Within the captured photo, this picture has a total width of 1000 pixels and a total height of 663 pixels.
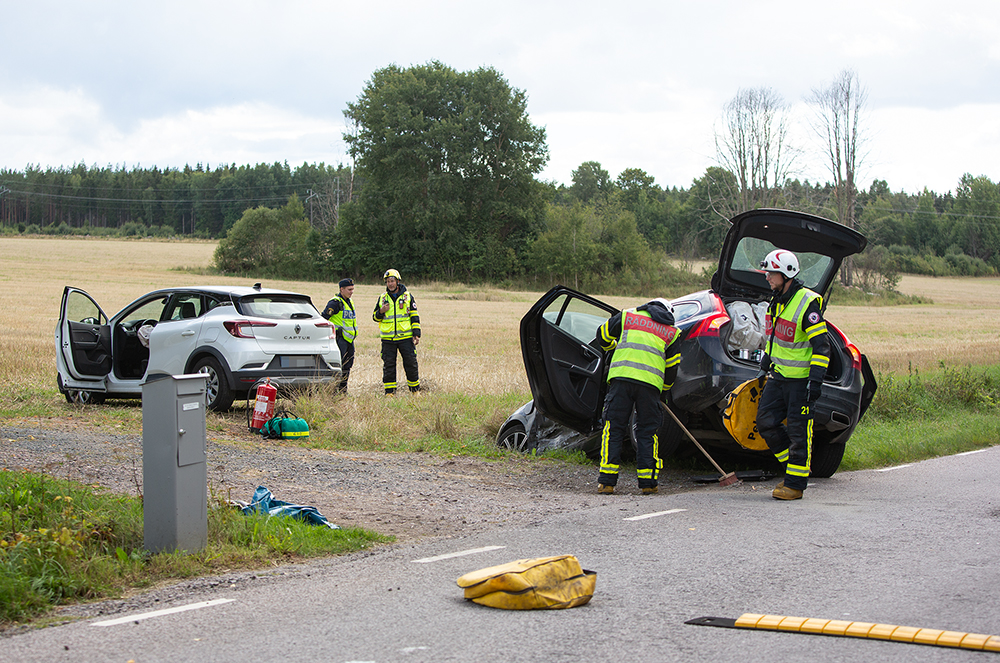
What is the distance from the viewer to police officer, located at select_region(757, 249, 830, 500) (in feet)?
23.2

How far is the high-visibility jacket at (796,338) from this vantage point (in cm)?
719

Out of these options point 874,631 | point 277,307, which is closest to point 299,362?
point 277,307

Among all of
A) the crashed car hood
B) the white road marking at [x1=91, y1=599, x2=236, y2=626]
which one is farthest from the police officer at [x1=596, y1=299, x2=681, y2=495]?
the white road marking at [x1=91, y1=599, x2=236, y2=626]

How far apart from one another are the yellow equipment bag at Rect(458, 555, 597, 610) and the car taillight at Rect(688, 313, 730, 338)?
12.4 ft

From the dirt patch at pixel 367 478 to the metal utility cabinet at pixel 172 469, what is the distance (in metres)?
0.64

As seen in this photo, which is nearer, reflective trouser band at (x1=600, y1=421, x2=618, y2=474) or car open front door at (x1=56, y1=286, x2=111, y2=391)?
reflective trouser band at (x1=600, y1=421, x2=618, y2=474)

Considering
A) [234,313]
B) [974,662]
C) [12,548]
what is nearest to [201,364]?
[234,313]

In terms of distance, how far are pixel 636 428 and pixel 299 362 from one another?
5.32 meters

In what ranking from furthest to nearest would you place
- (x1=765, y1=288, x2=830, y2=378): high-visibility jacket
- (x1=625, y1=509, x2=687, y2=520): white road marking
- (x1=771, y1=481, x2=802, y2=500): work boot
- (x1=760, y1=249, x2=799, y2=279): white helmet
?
1. (x1=760, y1=249, x2=799, y2=279): white helmet
2. (x1=765, y1=288, x2=830, y2=378): high-visibility jacket
3. (x1=771, y1=481, x2=802, y2=500): work boot
4. (x1=625, y1=509, x2=687, y2=520): white road marking

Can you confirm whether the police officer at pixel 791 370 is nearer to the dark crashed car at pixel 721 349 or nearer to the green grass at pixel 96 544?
the dark crashed car at pixel 721 349

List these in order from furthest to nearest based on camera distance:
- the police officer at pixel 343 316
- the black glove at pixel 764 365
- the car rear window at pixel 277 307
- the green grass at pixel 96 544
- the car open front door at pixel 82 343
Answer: the police officer at pixel 343 316 → the car open front door at pixel 82 343 → the car rear window at pixel 277 307 → the black glove at pixel 764 365 → the green grass at pixel 96 544

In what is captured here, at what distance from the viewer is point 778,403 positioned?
24.1ft

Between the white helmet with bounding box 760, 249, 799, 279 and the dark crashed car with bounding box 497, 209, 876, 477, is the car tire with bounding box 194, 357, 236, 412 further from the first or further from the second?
the white helmet with bounding box 760, 249, 799, 279

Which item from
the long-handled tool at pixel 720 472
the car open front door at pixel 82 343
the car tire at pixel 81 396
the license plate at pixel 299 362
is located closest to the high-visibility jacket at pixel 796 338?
the long-handled tool at pixel 720 472
